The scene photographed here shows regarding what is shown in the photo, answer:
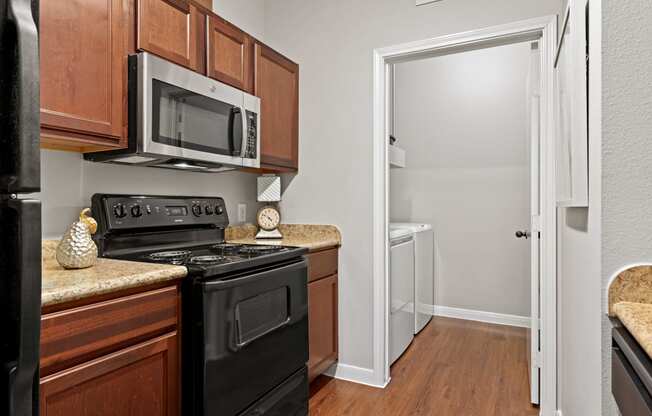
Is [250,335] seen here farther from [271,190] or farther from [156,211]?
[271,190]

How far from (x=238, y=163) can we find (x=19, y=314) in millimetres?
1577

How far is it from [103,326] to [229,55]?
1444 millimetres

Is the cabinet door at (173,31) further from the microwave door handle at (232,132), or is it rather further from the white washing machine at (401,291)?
the white washing machine at (401,291)

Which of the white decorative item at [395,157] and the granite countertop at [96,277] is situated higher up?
the white decorative item at [395,157]

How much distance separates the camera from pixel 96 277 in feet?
3.95

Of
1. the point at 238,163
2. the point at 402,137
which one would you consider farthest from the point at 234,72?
the point at 402,137

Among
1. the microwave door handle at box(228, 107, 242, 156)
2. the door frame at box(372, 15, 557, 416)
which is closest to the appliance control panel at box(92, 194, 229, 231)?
the microwave door handle at box(228, 107, 242, 156)

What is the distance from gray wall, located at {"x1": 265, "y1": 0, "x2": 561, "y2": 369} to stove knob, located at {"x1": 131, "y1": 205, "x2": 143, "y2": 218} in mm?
1047

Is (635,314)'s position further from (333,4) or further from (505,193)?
(505,193)

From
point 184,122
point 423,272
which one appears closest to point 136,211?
point 184,122

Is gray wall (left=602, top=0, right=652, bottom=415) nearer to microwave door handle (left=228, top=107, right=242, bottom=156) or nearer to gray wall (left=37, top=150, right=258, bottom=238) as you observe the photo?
microwave door handle (left=228, top=107, right=242, bottom=156)

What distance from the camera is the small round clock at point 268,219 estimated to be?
100.0 inches

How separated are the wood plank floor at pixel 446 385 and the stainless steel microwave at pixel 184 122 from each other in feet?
4.62

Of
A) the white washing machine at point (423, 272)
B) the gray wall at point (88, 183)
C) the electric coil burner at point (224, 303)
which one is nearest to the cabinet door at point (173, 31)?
the gray wall at point (88, 183)
